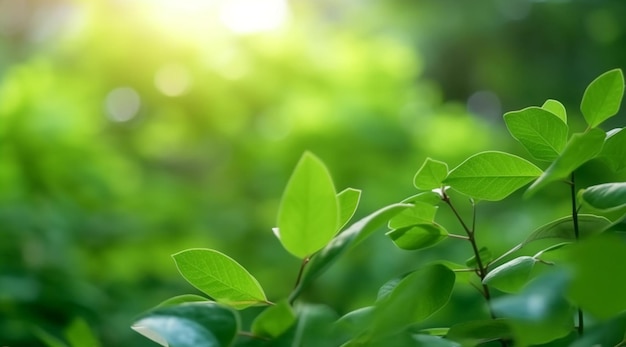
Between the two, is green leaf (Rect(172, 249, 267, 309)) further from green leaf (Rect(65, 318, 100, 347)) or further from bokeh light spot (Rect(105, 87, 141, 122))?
bokeh light spot (Rect(105, 87, 141, 122))

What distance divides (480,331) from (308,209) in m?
0.06

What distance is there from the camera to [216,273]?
199mm

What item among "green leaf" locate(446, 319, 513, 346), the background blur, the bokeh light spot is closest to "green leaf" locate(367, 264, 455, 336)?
"green leaf" locate(446, 319, 513, 346)

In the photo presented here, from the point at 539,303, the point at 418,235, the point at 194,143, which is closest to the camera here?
the point at 539,303

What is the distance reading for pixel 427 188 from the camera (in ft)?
0.72

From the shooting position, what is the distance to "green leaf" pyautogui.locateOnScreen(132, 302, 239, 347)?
0.16 m

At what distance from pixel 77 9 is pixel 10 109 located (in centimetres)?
68

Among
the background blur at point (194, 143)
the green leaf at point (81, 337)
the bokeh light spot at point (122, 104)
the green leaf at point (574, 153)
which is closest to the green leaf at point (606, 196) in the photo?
the green leaf at point (574, 153)

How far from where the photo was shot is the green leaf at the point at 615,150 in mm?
202

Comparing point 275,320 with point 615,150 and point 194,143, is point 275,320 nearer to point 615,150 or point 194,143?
point 615,150

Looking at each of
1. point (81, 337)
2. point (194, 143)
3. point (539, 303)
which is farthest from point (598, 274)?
point (194, 143)

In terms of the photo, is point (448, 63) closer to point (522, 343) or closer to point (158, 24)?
point (158, 24)

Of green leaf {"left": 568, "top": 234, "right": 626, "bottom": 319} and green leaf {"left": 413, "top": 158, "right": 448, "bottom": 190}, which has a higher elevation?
green leaf {"left": 413, "top": 158, "right": 448, "bottom": 190}

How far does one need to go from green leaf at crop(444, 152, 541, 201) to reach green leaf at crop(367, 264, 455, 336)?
3 cm
